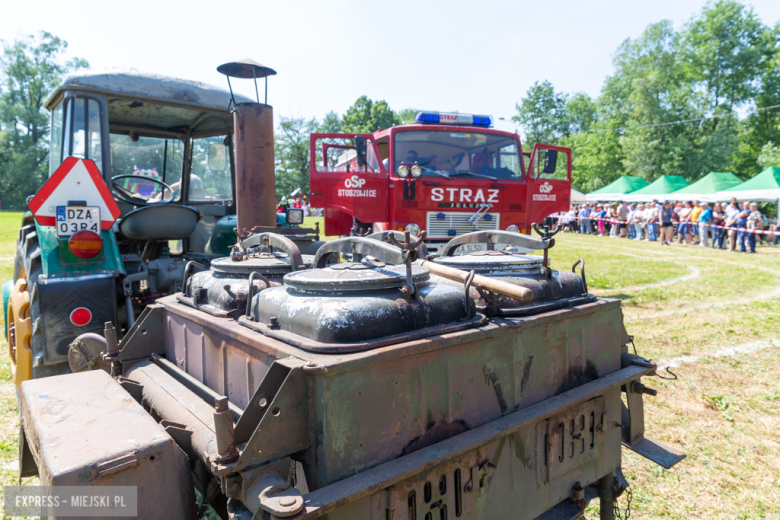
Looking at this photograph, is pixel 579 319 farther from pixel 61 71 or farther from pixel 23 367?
pixel 61 71

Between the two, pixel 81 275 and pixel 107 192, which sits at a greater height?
pixel 107 192

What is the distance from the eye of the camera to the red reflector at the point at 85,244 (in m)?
3.07

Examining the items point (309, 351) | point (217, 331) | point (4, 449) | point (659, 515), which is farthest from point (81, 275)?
point (659, 515)

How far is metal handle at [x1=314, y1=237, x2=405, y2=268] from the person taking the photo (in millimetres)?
1847

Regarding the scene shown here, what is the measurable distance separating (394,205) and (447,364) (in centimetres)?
460

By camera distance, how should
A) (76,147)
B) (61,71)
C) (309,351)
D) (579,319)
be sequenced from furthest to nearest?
(61,71) → (76,147) → (579,319) → (309,351)

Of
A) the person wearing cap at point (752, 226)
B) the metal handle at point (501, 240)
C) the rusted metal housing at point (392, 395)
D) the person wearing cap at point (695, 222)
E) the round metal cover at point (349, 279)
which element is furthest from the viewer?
the person wearing cap at point (695, 222)

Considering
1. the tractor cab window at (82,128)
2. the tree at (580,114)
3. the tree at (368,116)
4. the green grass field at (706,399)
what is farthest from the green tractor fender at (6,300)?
the tree at (580,114)

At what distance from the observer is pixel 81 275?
3082 mm

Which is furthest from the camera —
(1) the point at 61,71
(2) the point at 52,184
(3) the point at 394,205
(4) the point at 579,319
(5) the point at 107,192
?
(1) the point at 61,71

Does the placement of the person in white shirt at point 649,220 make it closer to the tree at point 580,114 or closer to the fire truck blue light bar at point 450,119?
the fire truck blue light bar at point 450,119

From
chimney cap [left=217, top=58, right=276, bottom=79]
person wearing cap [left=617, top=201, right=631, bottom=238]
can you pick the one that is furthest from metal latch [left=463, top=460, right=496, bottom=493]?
person wearing cap [left=617, top=201, right=631, bottom=238]

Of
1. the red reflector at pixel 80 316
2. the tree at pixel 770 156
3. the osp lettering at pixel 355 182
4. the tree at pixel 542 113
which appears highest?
the tree at pixel 542 113

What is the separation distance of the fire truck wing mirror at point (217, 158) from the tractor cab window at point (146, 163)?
1.01ft
